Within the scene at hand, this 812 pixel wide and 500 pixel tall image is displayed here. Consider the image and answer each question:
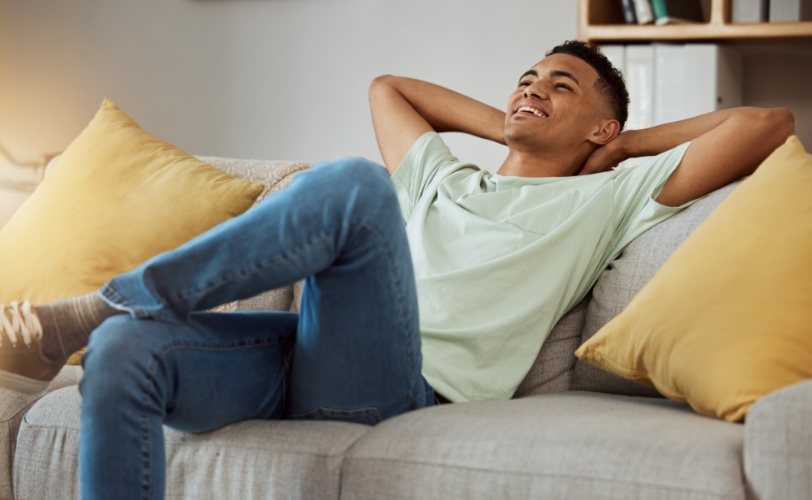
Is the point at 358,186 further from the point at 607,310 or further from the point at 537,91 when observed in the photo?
the point at 537,91

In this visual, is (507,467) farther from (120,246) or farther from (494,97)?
(494,97)

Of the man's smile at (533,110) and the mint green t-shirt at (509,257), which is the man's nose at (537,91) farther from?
the mint green t-shirt at (509,257)

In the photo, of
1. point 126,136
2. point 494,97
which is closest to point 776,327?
point 126,136

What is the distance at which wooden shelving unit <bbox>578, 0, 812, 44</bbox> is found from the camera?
7.36 feet

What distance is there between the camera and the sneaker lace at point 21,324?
1078 mm

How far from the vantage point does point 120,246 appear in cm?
179

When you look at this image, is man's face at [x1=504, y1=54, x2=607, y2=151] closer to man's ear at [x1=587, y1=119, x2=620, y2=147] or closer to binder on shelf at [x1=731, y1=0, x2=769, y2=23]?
man's ear at [x1=587, y1=119, x2=620, y2=147]

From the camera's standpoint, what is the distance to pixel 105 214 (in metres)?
1.83

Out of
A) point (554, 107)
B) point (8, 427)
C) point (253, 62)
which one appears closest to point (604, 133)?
point (554, 107)

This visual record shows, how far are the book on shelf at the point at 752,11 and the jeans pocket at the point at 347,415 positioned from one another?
1702 millimetres

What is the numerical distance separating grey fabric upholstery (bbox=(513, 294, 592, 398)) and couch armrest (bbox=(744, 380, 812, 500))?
0.56 m

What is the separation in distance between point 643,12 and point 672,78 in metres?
0.21

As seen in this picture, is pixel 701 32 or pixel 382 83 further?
pixel 701 32

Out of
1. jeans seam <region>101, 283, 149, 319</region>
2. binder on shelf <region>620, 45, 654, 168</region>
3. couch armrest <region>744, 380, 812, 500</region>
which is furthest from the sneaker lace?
binder on shelf <region>620, 45, 654, 168</region>
